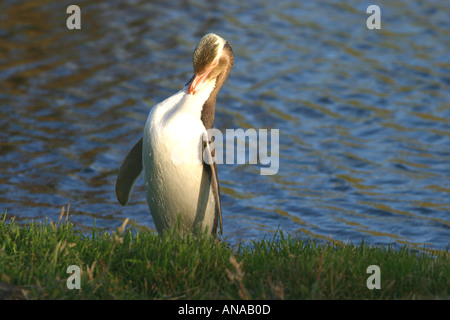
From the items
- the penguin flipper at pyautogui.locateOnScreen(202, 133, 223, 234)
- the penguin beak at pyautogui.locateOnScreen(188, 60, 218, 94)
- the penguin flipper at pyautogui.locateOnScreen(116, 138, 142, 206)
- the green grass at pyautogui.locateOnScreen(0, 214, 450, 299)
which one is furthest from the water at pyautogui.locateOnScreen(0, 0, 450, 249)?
the green grass at pyautogui.locateOnScreen(0, 214, 450, 299)

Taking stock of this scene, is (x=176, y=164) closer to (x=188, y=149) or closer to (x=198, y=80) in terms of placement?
(x=188, y=149)

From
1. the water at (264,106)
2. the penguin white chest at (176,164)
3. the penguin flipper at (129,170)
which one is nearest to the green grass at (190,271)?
the penguin white chest at (176,164)

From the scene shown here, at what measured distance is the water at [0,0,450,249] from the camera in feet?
31.2

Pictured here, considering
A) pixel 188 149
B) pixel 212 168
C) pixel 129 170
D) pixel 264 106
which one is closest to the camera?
pixel 188 149

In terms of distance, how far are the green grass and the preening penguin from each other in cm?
96

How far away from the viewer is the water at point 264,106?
9.50 m

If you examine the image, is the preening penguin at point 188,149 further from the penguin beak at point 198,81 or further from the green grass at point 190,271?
the green grass at point 190,271

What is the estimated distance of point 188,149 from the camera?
22.0ft

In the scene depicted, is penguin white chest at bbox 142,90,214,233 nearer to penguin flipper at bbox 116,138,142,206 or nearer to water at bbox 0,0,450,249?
penguin flipper at bbox 116,138,142,206

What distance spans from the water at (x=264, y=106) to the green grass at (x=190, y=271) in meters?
2.76

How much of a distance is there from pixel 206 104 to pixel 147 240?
166 cm

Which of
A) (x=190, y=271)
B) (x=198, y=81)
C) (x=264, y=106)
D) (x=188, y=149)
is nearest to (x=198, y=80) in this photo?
(x=198, y=81)

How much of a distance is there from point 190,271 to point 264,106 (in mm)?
7989

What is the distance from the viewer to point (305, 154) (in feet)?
37.3
